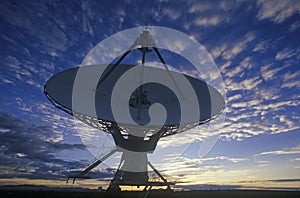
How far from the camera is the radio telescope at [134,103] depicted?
98.4 feet

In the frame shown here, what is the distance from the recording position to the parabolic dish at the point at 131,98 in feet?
95.4

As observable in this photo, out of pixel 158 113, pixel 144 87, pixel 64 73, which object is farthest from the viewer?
pixel 144 87

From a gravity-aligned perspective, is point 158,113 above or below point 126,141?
above

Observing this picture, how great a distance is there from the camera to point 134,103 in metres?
33.5

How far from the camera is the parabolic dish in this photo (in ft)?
95.4

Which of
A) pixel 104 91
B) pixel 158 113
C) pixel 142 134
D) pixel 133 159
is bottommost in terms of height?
pixel 133 159

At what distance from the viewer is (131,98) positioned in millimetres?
34375

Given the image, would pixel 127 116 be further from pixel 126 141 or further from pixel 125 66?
pixel 125 66

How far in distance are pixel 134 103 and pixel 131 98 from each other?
108 centimetres

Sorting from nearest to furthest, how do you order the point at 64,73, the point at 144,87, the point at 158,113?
the point at 64,73, the point at 158,113, the point at 144,87

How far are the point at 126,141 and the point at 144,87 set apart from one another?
281 inches

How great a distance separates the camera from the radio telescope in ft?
98.4

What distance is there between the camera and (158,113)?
110 ft

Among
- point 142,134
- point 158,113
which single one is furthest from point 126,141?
point 158,113
